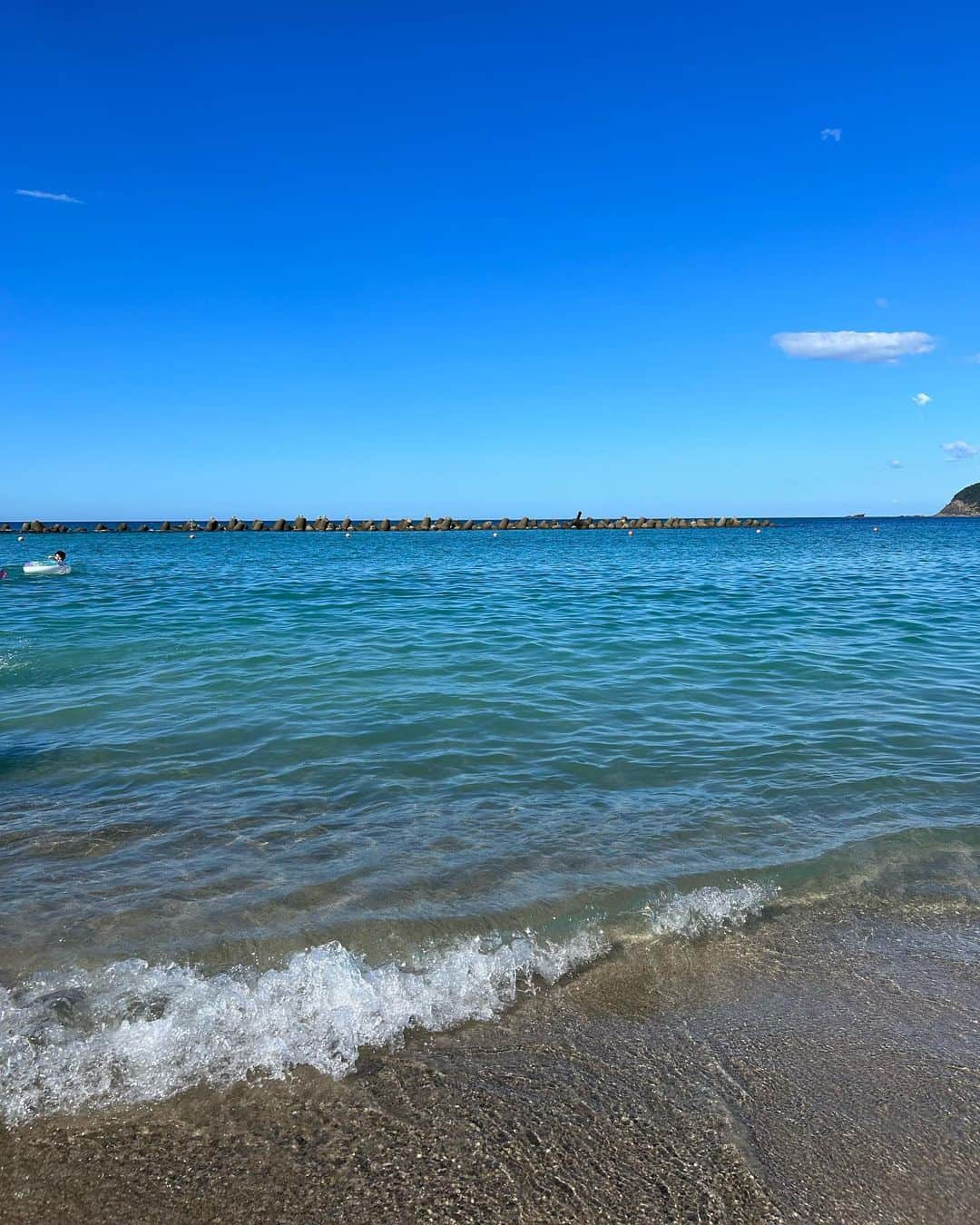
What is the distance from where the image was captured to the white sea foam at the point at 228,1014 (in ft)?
11.4

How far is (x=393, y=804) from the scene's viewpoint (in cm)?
709

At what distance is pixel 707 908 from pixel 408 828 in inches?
101

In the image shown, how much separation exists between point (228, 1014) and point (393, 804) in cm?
320

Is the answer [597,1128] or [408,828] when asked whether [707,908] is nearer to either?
[597,1128]

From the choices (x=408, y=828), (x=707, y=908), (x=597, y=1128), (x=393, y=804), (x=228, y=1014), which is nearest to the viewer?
(x=597, y=1128)

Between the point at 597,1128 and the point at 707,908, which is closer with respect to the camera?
the point at 597,1128

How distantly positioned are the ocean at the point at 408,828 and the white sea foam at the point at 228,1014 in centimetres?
2

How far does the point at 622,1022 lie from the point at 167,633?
15048 mm

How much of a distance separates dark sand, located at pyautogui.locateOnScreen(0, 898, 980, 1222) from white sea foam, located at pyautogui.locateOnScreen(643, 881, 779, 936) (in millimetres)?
649

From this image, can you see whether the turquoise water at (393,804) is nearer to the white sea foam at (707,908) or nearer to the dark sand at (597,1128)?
the white sea foam at (707,908)

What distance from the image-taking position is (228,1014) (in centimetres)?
393

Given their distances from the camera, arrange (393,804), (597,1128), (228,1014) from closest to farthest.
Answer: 1. (597,1128)
2. (228,1014)
3. (393,804)

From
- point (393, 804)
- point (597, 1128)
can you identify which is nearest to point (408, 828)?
point (393, 804)

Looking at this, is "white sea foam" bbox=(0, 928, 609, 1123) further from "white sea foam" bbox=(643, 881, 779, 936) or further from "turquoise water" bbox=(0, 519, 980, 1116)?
"white sea foam" bbox=(643, 881, 779, 936)
